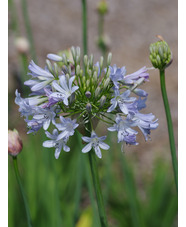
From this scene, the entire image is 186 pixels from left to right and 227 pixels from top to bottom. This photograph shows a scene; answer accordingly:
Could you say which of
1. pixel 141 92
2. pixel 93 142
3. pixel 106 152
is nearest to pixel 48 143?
pixel 93 142

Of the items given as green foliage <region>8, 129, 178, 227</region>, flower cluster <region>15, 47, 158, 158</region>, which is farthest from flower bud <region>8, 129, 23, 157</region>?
green foliage <region>8, 129, 178, 227</region>

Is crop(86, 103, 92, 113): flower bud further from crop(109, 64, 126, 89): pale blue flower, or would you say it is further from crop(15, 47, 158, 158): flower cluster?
crop(109, 64, 126, 89): pale blue flower

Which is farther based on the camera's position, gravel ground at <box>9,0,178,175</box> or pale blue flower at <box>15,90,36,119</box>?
gravel ground at <box>9,0,178,175</box>

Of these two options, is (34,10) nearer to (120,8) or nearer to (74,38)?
(74,38)

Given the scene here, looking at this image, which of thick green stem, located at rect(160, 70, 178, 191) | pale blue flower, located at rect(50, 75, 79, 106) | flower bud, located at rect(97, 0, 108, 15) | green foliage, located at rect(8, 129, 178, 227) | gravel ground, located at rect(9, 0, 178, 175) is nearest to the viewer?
pale blue flower, located at rect(50, 75, 79, 106)

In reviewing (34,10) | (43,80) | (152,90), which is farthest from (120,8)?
(43,80)

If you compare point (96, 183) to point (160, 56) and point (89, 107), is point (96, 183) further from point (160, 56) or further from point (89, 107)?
point (160, 56)

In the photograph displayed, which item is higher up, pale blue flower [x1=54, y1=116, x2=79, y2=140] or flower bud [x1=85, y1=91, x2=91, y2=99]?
flower bud [x1=85, y1=91, x2=91, y2=99]
